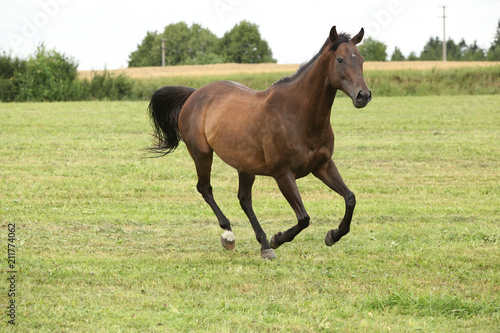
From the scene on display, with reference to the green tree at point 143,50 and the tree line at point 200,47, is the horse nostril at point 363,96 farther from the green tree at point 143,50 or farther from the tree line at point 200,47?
the green tree at point 143,50

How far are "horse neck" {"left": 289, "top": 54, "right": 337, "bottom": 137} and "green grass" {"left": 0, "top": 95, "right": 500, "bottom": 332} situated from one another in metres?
1.52

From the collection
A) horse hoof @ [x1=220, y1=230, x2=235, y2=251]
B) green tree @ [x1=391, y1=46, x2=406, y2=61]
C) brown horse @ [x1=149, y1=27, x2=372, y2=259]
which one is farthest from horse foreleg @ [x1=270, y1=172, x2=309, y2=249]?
green tree @ [x1=391, y1=46, x2=406, y2=61]

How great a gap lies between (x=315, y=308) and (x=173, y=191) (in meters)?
6.21

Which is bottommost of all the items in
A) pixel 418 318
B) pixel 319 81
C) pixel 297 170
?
pixel 418 318

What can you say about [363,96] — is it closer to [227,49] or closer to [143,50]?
[227,49]

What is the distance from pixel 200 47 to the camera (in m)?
96.4

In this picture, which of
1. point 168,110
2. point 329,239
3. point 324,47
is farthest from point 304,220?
point 168,110

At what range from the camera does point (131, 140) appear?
17.4 meters

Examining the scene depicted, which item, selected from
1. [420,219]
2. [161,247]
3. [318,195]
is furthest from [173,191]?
[420,219]

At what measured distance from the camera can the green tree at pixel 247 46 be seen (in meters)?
85.2

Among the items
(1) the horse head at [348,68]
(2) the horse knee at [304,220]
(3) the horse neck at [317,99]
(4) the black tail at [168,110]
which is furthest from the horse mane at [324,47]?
(4) the black tail at [168,110]

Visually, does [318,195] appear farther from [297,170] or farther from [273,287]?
[273,287]

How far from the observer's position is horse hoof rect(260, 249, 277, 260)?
6906mm

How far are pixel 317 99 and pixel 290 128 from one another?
1.38 ft
